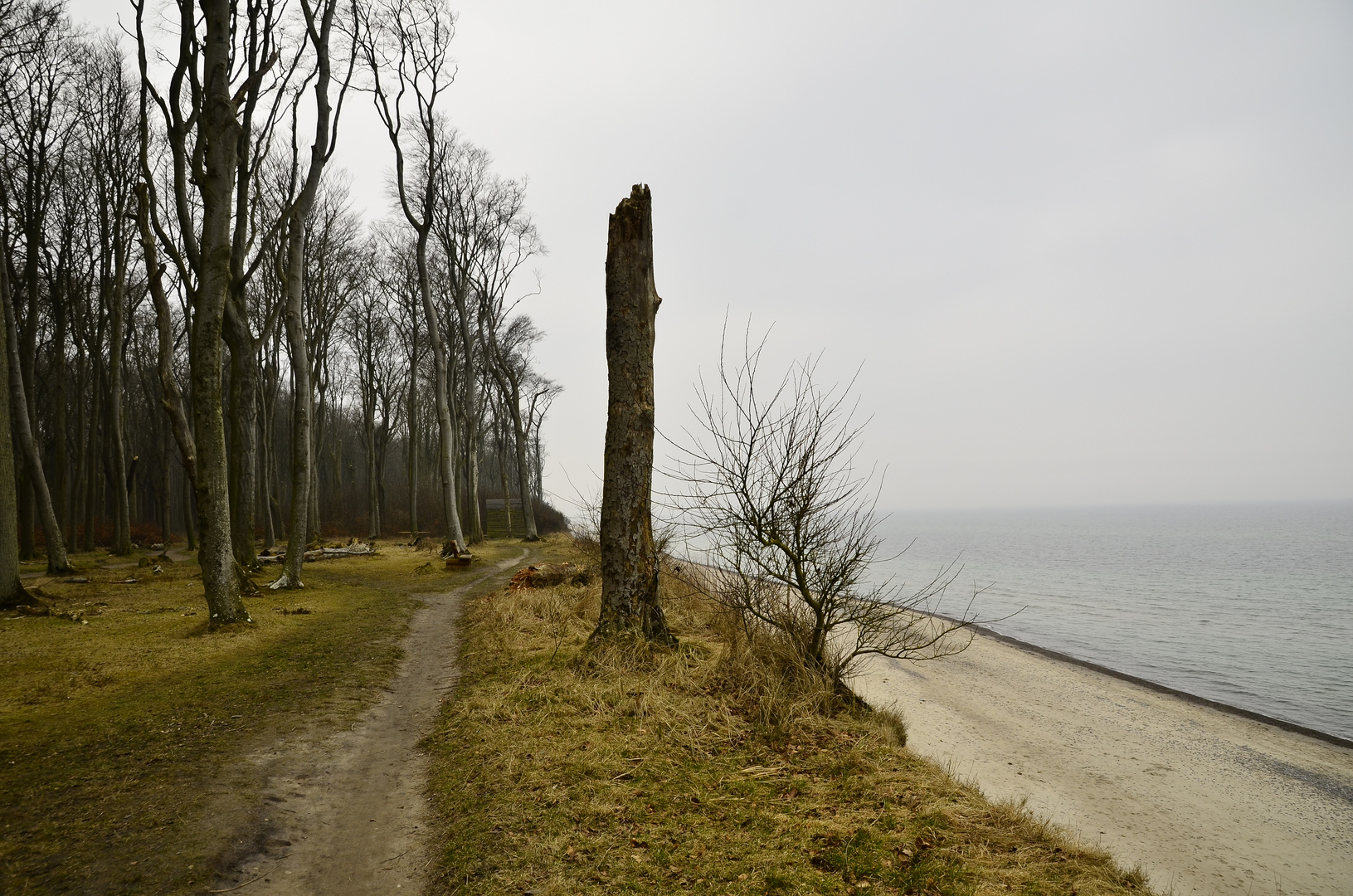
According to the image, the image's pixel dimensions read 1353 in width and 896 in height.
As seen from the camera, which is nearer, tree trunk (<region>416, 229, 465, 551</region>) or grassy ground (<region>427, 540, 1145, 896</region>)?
grassy ground (<region>427, 540, 1145, 896</region>)

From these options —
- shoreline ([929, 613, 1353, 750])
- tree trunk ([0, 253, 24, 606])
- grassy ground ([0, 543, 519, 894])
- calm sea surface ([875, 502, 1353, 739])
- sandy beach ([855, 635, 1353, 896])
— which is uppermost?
tree trunk ([0, 253, 24, 606])

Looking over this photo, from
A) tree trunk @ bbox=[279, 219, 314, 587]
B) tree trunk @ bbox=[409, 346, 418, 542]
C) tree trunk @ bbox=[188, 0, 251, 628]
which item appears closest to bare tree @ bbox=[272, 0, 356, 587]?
tree trunk @ bbox=[279, 219, 314, 587]

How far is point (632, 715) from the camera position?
17.1 ft

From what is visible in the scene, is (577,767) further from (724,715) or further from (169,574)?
(169,574)

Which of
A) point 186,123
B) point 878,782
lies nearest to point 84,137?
point 186,123

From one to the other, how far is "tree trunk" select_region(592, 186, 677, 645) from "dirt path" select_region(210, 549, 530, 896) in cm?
203

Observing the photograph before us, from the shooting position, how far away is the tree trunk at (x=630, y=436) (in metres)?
6.64

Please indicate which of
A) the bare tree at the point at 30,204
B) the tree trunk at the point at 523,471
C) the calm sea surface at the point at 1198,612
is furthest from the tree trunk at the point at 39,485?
the calm sea surface at the point at 1198,612

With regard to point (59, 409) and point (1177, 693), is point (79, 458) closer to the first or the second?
point (59, 409)

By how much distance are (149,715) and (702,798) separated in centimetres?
431

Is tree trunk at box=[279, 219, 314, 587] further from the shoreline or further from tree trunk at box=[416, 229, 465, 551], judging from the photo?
the shoreline

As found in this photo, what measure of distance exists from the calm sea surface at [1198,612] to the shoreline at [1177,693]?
0.79ft

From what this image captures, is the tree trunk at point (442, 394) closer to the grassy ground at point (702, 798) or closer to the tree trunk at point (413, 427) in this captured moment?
the tree trunk at point (413, 427)

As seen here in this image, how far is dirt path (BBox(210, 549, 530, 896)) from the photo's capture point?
10.3 feet
